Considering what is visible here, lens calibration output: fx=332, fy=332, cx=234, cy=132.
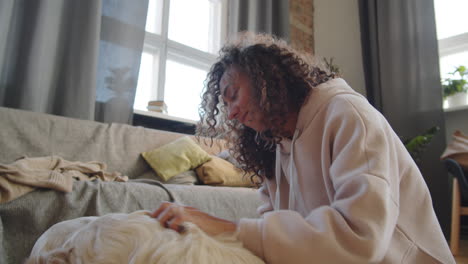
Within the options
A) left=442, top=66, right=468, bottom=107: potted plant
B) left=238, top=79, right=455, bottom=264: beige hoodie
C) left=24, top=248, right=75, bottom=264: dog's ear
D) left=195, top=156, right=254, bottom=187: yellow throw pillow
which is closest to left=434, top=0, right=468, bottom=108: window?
left=442, top=66, right=468, bottom=107: potted plant

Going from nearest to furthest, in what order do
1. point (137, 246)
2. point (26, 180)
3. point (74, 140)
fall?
point (137, 246), point (26, 180), point (74, 140)

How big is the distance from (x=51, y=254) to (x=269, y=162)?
0.67 metres

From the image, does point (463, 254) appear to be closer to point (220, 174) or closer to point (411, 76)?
point (411, 76)

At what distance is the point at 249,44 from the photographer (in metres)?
0.94

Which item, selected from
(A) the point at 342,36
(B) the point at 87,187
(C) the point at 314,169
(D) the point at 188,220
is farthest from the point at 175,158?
(A) the point at 342,36

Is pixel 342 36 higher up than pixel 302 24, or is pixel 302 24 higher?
pixel 302 24

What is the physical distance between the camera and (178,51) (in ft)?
9.65

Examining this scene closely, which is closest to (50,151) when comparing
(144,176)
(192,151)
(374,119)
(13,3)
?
(144,176)

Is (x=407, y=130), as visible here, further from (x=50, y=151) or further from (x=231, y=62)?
(x=50, y=151)

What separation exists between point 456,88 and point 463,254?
1480 mm

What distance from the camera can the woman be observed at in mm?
504

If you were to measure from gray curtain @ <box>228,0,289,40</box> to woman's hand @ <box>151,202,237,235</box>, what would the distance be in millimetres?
2808

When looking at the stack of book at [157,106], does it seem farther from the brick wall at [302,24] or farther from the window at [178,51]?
the brick wall at [302,24]

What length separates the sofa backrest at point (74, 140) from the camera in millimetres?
1604
